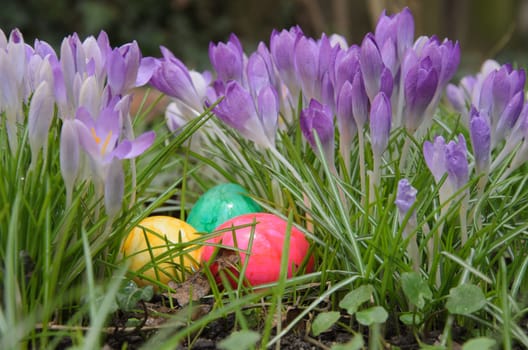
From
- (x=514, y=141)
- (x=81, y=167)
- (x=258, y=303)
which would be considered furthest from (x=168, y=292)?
(x=514, y=141)

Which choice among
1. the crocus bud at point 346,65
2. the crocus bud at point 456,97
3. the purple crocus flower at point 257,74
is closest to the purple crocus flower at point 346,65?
the crocus bud at point 346,65

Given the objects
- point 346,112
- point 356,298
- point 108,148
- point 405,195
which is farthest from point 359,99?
point 108,148

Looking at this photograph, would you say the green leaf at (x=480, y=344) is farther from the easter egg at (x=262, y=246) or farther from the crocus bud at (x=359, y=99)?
the crocus bud at (x=359, y=99)

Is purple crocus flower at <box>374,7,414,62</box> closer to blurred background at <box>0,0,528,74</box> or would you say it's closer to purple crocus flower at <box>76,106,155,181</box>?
purple crocus flower at <box>76,106,155,181</box>

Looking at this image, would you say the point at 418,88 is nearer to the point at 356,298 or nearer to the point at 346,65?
the point at 346,65

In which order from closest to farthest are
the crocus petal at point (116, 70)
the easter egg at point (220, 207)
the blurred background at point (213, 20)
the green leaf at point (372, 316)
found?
1. the green leaf at point (372, 316)
2. the crocus petal at point (116, 70)
3. the easter egg at point (220, 207)
4. the blurred background at point (213, 20)

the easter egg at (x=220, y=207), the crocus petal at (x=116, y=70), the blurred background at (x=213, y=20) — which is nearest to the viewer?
the crocus petal at (x=116, y=70)

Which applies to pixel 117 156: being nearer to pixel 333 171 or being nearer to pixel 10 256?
pixel 10 256
